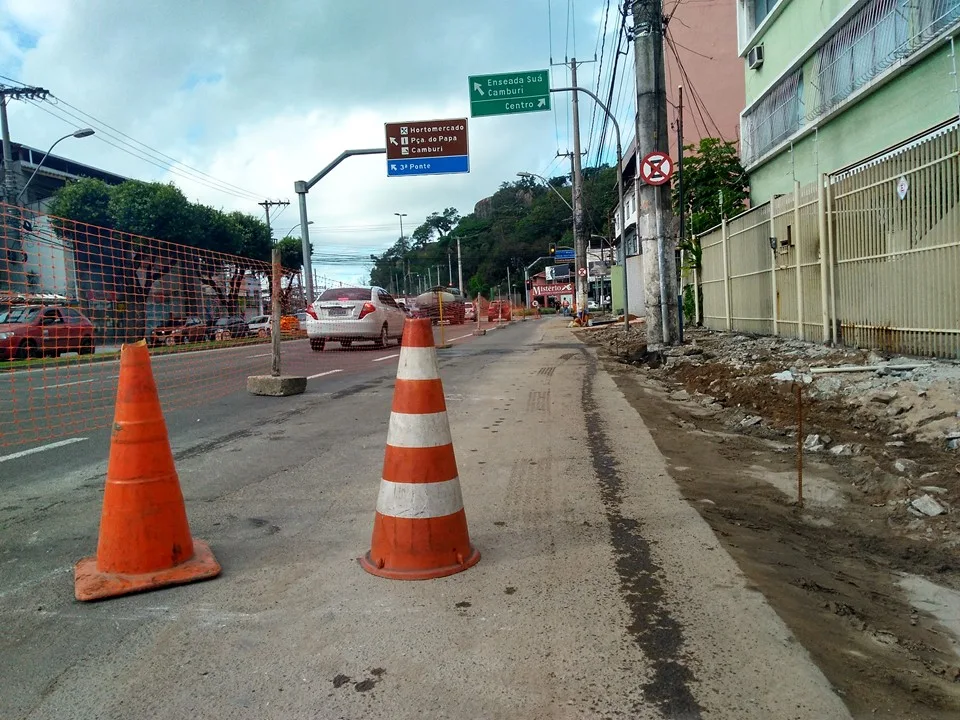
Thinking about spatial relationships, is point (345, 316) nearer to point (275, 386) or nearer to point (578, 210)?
point (275, 386)

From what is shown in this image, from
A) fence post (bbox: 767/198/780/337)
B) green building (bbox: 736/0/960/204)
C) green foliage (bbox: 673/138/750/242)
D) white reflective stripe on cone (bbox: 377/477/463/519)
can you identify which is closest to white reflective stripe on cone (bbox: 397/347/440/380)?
white reflective stripe on cone (bbox: 377/477/463/519)

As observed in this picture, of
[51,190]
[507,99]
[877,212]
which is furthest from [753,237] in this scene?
[51,190]

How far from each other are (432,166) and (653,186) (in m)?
9.17

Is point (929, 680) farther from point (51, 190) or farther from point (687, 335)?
point (51, 190)

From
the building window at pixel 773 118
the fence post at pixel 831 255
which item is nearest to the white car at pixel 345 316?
the building window at pixel 773 118

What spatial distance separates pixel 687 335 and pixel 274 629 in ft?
47.9

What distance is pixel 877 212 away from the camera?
816 centimetres

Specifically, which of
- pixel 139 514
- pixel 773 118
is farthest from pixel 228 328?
pixel 773 118

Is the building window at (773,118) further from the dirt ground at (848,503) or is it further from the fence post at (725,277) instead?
the dirt ground at (848,503)

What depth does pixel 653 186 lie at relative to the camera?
1255 cm

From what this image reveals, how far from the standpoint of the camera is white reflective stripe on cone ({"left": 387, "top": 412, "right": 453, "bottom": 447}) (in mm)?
3291

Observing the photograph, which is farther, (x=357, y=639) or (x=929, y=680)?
(x=357, y=639)

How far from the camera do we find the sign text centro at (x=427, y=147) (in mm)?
19828

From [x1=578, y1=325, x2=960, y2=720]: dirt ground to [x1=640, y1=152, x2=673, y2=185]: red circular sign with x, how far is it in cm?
448
